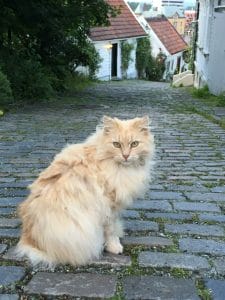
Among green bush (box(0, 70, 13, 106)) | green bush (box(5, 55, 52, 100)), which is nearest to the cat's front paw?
green bush (box(0, 70, 13, 106))

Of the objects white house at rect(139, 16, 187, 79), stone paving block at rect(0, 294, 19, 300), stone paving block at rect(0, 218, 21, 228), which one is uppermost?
white house at rect(139, 16, 187, 79)

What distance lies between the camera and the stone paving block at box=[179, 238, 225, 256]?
3641 millimetres

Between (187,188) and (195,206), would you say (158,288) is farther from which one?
(187,188)

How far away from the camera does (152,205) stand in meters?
4.75

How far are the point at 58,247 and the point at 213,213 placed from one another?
73.0 inches

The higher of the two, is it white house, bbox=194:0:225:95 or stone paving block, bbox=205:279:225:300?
white house, bbox=194:0:225:95

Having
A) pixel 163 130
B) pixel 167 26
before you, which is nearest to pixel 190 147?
pixel 163 130

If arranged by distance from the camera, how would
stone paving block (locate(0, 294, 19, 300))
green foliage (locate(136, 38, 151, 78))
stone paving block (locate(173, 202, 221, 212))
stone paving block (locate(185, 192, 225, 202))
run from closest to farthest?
stone paving block (locate(0, 294, 19, 300))
stone paving block (locate(173, 202, 221, 212))
stone paving block (locate(185, 192, 225, 202))
green foliage (locate(136, 38, 151, 78))

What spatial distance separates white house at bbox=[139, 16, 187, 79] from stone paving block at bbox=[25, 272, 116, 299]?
38.4m

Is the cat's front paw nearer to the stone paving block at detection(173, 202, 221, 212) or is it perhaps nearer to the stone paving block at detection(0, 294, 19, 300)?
the stone paving block at detection(0, 294, 19, 300)

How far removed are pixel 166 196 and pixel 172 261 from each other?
1678 mm

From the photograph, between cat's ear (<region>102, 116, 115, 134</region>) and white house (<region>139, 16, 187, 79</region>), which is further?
white house (<region>139, 16, 187, 79</region>)

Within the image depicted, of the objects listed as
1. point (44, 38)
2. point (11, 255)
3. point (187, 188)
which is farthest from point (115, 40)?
point (11, 255)

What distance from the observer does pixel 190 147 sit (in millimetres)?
7898
